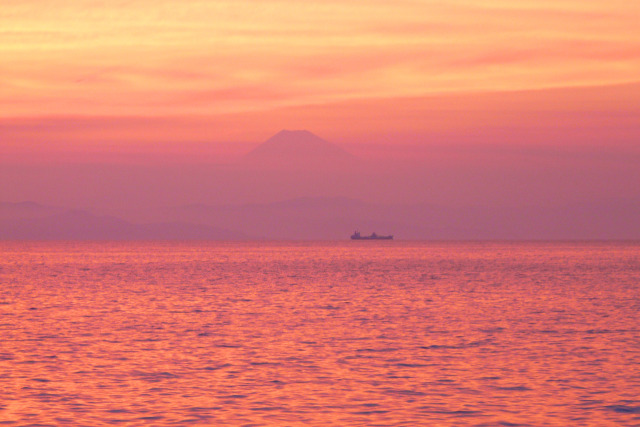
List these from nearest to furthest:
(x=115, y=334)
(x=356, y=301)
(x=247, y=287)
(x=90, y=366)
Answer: (x=90, y=366) < (x=115, y=334) < (x=356, y=301) < (x=247, y=287)

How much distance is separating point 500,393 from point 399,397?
11.7ft

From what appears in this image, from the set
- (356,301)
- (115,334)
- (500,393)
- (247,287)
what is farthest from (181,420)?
(247,287)

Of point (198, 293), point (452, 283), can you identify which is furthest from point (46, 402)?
point (452, 283)

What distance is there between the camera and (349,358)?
129 ft

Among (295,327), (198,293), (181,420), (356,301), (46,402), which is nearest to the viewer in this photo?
(181,420)

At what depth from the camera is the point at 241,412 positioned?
28.5m

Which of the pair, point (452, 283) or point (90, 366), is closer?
point (90, 366)

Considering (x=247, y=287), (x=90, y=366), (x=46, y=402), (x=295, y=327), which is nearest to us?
(x=46, y=402)

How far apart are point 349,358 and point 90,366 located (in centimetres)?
1075

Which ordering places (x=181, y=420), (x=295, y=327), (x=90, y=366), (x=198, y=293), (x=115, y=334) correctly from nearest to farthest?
(x=181, y=420)
(x=90, y=366)
(x=115, y=334)
(x=295, y=327)
(x=198, y=293)

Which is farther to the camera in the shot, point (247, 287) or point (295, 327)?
point (247, 287)

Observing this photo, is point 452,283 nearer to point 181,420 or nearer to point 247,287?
point 247,287

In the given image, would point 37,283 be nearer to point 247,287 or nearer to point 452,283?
point 247,287

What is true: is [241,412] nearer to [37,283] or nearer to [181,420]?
[181,420]
